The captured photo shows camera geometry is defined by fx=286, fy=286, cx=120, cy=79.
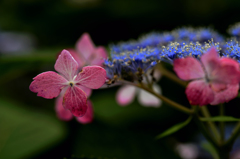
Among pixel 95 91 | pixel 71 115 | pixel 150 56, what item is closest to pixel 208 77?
pixel 150 56

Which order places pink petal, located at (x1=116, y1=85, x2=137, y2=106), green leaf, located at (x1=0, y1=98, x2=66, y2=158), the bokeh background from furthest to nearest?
the bokeh background, green leaf, located at (x1=0, y1=98, x2=66, y2=158), pink petal, located at (x1=116, y1=85, x2=137, y2=106)

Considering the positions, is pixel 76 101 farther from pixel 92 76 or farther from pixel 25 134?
pixel 25 134

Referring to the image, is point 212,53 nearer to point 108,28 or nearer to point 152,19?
point 152,19

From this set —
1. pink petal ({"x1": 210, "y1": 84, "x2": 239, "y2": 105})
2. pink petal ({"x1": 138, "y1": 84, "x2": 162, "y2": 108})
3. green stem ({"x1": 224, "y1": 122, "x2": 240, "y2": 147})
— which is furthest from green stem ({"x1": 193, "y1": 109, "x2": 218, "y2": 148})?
pink petal ({"x1": 138, "y1": 84, "x2": 162, "y2": 108})

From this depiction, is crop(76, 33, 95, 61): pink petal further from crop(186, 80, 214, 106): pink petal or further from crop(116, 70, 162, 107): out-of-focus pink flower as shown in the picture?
crop(186, 80, 214, 106): pink petal

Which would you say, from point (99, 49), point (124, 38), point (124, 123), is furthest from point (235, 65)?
point (124, 38)

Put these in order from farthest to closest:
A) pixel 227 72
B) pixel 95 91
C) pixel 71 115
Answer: pixel 95 91
pixel 71 115
pixel 227 72
